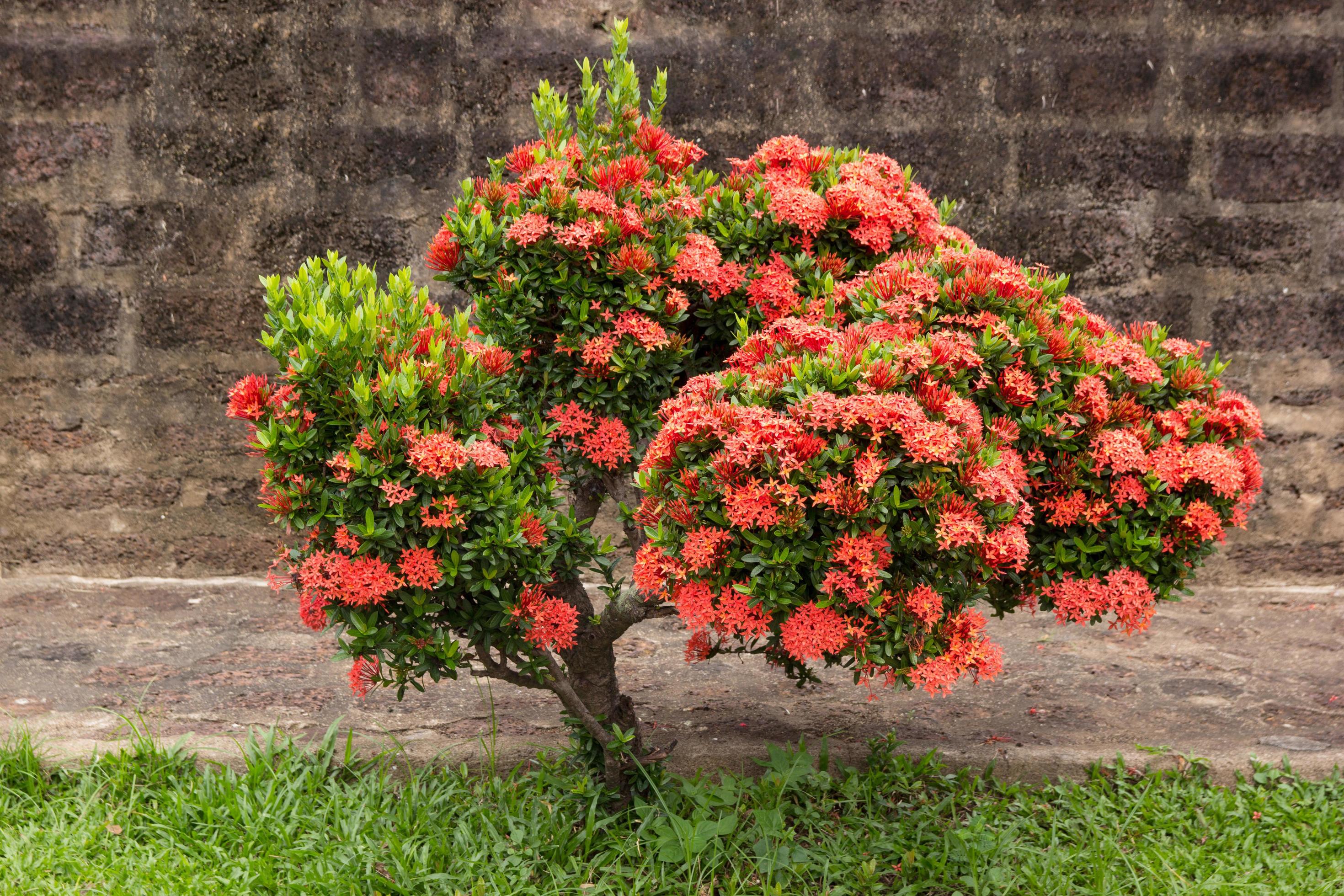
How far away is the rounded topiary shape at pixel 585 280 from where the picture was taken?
2.20 m

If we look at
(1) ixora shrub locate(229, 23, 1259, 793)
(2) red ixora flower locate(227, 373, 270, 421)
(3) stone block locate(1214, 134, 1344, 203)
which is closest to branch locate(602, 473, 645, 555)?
(1) ixora shrub locate(229, 23, 1259, 793)

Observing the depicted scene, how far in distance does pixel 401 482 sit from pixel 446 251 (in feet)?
2.08

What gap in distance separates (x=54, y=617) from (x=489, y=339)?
247 cm

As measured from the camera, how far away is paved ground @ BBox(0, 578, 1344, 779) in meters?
2.78

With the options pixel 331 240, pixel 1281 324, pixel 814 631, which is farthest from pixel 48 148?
pixel 1281 324

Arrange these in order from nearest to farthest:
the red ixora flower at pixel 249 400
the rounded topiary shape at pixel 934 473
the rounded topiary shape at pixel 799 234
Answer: the rounded topiary shape at pixel 934 473 → the red ixora flower at pixel 249 400 → the rounded topiary shape at pixel 799 234

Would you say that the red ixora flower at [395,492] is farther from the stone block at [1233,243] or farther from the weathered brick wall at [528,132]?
the stone block at [1233,243]

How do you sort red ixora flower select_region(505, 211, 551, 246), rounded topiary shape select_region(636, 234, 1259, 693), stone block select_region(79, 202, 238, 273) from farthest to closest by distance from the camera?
1. stone block select_region(79, 202, 238, 273)
2. red ixora flower select_region(505, 211, 551, 246)
3. rounded topiary shape select_region(636, 234, 1259, 693)

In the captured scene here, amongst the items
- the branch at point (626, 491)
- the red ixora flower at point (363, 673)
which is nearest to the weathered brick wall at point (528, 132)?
the branch at point (626, 491)

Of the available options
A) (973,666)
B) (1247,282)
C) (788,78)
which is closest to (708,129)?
Result: (788,78)

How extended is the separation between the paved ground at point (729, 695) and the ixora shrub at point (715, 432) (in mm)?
561

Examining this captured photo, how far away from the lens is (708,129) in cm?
378

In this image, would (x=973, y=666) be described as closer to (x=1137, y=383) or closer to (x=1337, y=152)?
(x=1137, y=383)

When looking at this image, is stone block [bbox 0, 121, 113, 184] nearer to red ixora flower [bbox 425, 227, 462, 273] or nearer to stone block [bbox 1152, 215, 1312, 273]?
red ixora flower [bbox 425, 227, 462, 273]
